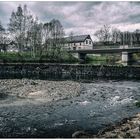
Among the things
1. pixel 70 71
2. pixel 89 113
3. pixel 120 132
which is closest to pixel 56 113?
pixel 89 113

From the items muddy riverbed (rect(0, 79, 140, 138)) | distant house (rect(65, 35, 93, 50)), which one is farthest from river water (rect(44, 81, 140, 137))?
distant house (rect(65, 35, 93, 50))

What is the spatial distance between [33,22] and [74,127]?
7647 centimetres

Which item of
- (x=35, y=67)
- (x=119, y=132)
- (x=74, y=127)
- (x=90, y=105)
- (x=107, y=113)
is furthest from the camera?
Result: (x=35, y=67)

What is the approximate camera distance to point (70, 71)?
60.5m

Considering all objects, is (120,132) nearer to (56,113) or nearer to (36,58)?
(56,113)

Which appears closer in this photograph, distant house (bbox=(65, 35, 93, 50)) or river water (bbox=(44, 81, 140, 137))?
river water (bbox=(44, 81, 140, 137))

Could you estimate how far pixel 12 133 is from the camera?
14.9 m

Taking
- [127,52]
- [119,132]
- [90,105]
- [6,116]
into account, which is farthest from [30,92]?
[127,52]

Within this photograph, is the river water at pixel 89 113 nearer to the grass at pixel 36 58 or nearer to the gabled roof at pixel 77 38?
the grass at pixel 36 58

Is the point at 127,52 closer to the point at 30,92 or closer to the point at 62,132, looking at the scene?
the point at 30,92

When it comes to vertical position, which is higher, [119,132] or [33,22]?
[33,22]

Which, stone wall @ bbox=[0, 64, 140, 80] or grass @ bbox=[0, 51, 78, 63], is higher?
grass @ bbox=[0, 51, 78, 63]

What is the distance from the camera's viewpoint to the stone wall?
5642cm

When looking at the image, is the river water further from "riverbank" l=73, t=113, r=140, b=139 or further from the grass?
the grass
